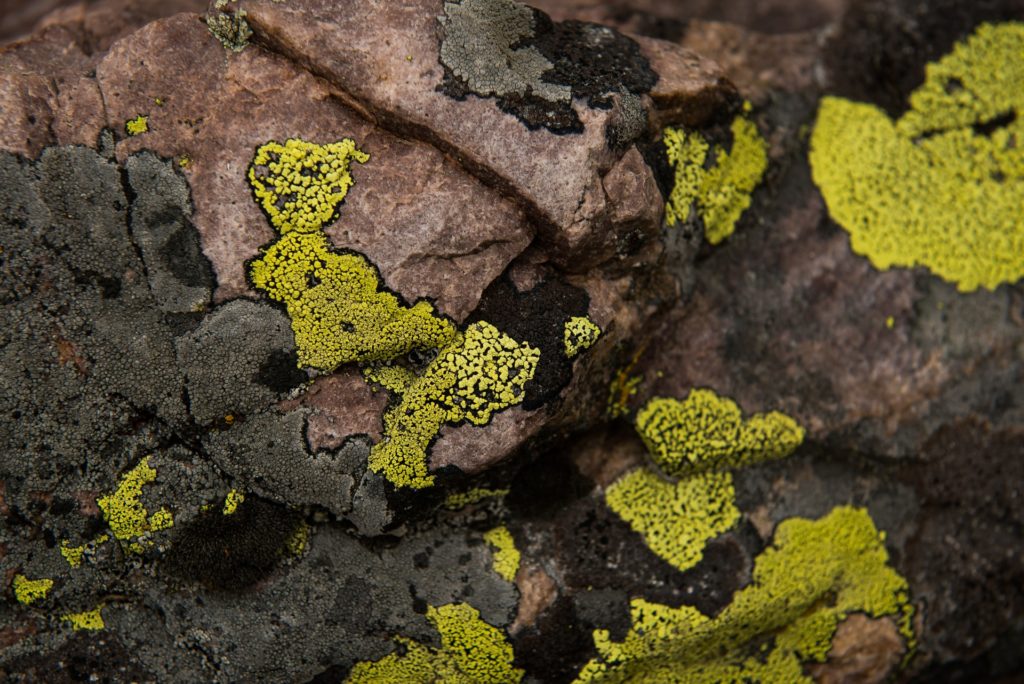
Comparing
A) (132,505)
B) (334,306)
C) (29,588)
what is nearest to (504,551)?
(334,306)

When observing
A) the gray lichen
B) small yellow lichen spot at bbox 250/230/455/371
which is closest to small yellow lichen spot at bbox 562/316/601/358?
small yellow lichen spot at bbox 250/230/455/371

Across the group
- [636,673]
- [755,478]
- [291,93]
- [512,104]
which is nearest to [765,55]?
[512,104]

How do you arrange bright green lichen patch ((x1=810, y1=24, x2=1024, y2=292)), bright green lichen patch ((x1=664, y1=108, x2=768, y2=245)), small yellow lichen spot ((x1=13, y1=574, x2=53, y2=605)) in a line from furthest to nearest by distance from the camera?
1. bright green lichen patch ((x1=810, y1=24, x2=1024, y2=292))
2. bright green lichen patch ((x1=664, y1=108, x2=768, y2=245))
3. small yellow lichen spot ((x1=13, y1=574, x2=53, y2=605))

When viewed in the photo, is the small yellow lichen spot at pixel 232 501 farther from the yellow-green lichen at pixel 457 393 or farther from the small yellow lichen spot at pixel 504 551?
the small yellow lichen spot at pixel 504 551

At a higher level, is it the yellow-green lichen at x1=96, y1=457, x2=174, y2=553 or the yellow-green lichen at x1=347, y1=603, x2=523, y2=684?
the yellow-green lichen at x1=96, y1=457, x2=174, y2=553

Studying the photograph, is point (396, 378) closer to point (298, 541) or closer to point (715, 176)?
point (298, 541)

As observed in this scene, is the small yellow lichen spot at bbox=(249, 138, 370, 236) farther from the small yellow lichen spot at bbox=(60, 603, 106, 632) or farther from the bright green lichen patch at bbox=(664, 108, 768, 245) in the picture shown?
the small yellow lichen spot at bbox=(60, 603, 106, 632)
